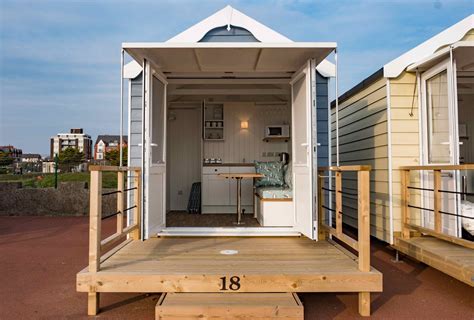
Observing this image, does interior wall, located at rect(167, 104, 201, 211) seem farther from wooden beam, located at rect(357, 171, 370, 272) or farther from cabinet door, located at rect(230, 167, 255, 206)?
wooden beam, located at rect(357, 171, 370, 272)

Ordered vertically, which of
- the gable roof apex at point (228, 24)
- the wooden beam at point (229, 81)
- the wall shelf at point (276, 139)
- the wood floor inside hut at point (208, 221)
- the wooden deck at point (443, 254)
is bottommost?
the wooden deck at point (443, 254)

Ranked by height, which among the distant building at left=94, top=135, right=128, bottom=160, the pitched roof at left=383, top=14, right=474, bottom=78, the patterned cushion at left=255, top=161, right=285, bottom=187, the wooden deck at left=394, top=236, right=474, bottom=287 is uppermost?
the distant building at left=94, top=135, right=128, bottom=160

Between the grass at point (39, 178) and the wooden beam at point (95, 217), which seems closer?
the wooden beam at point (95, 217)

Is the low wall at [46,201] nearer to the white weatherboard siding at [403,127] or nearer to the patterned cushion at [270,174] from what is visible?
the patterned cushion at [270,174]

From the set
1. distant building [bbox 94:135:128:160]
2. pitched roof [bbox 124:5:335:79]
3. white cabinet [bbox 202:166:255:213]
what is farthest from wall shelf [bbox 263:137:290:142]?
distant building [bbox 94:135:128:160]

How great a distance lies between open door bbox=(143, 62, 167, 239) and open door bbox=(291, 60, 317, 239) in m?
1.65

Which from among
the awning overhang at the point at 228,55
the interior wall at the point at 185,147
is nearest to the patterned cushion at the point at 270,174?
the interior wall at the point at 185,147

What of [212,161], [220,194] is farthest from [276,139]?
[220,194]

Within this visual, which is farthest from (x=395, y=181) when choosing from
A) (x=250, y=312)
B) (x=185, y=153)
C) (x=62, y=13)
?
(x=62, y=13)

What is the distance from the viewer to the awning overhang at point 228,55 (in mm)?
3498

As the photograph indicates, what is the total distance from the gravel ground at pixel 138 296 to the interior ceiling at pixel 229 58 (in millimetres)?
2433

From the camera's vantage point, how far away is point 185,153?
24.7 ft

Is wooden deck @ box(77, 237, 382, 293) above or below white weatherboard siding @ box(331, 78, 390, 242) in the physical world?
below

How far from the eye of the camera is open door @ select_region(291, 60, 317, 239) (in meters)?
3.72
